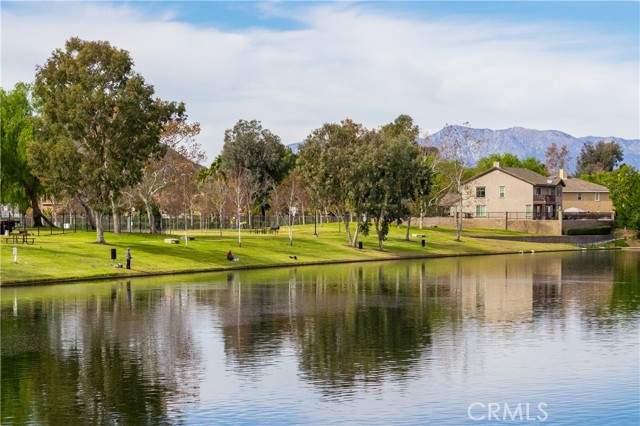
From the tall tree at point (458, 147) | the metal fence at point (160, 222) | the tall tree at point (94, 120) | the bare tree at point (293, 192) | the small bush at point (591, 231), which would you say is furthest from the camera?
the bare tree at point (293, 192)

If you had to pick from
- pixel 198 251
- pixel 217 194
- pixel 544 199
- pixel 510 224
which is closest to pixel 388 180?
pixel 198 251

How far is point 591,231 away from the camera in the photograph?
171375mm

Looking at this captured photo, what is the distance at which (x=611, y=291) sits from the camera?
241 ft

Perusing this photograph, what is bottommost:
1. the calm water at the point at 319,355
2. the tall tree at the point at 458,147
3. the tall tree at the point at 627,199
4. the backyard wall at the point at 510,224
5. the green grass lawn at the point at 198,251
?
the calm water at the point at 319,355

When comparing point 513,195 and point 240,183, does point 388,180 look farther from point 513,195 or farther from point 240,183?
point 513,195

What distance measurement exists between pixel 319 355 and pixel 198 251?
64149 mm

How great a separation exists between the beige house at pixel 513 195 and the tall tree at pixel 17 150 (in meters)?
85.4

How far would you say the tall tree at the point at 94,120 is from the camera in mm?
99562

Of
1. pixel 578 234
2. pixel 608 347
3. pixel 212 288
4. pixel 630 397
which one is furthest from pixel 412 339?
→ pixel 578 234

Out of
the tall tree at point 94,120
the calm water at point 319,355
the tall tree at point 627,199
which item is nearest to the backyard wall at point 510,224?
the tall tree at point 627,199

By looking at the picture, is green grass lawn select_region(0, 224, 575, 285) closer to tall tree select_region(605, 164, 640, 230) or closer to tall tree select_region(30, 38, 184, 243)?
tall tree select_region(30, 38, 184, 243)

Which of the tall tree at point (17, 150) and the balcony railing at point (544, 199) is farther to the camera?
the balcony railing at point (544, 199)

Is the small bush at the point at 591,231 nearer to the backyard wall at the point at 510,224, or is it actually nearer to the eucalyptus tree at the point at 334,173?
the backyard wall at the point at 510,224

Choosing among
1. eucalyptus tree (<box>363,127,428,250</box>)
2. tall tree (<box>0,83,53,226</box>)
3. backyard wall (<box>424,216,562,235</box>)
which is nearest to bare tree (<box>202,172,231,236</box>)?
backyard wall (<box>424,216,562,235</box>)
